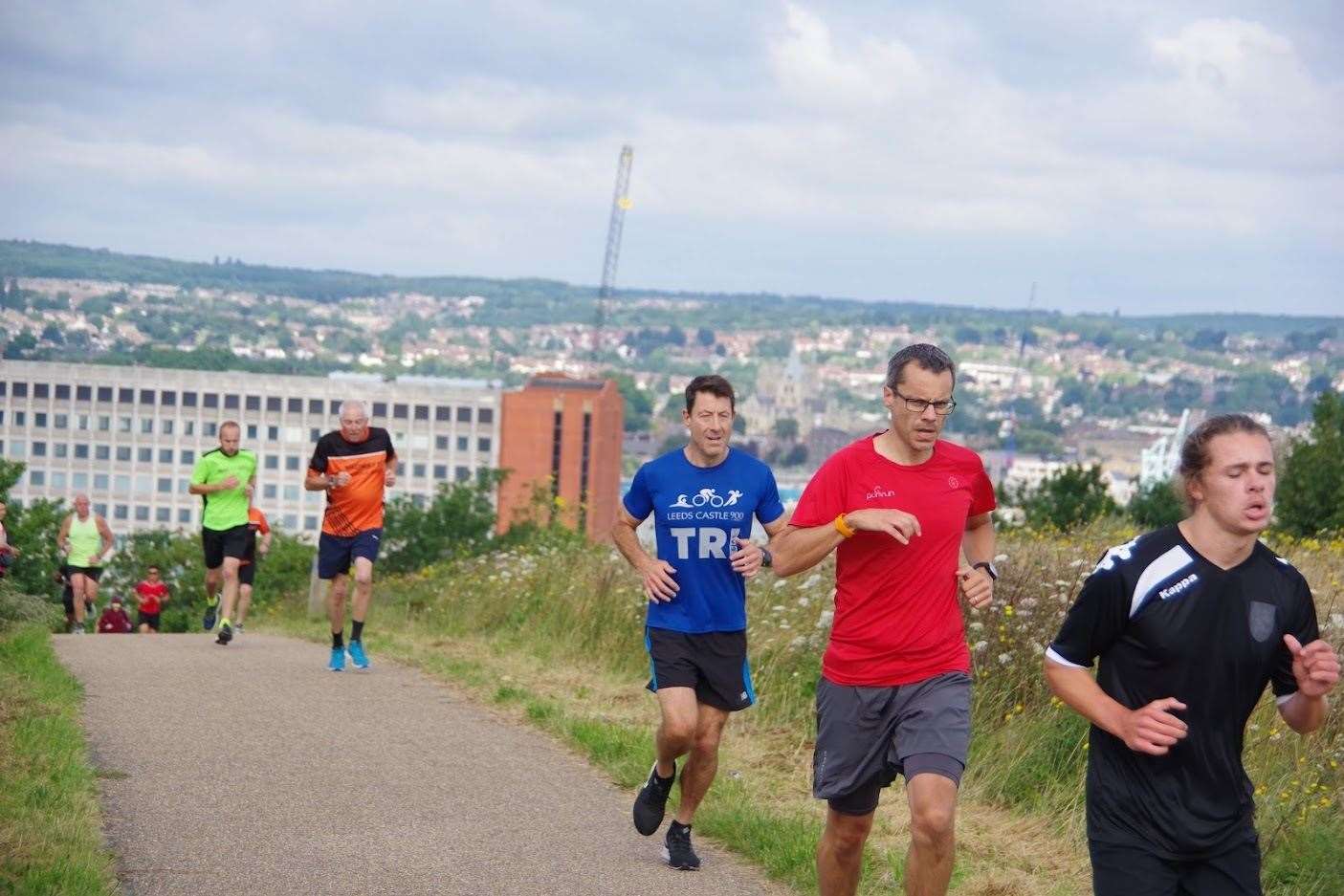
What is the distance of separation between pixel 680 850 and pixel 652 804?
314 mm

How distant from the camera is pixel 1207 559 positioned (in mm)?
4727

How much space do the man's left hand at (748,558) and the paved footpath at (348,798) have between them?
1.21 metres

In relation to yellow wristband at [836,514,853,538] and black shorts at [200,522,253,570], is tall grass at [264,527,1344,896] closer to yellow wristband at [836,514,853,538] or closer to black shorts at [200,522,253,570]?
black shorts at [200,522,253,570]

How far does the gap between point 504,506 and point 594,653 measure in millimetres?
123927

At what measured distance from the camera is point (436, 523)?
4791 centimetres

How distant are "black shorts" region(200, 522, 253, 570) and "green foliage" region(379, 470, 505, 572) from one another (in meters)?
28.5

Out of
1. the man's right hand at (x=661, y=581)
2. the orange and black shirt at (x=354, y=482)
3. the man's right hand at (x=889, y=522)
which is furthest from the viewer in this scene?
the orange and black shirt at (x=354, y=482)

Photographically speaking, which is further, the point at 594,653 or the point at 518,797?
the point at 594,653

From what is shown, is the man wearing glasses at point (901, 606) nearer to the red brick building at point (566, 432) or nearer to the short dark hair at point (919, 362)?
the short dark hair at point (919, 362)

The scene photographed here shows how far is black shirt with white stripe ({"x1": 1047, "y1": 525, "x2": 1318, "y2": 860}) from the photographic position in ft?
15.4

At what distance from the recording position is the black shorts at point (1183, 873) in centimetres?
475

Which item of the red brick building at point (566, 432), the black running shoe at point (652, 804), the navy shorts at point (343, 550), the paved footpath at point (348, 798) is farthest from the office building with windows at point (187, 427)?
the black running shoe at point (652, 804)

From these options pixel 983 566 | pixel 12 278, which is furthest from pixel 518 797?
pixel 12 278

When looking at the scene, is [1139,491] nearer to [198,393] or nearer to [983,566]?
[983,566]
